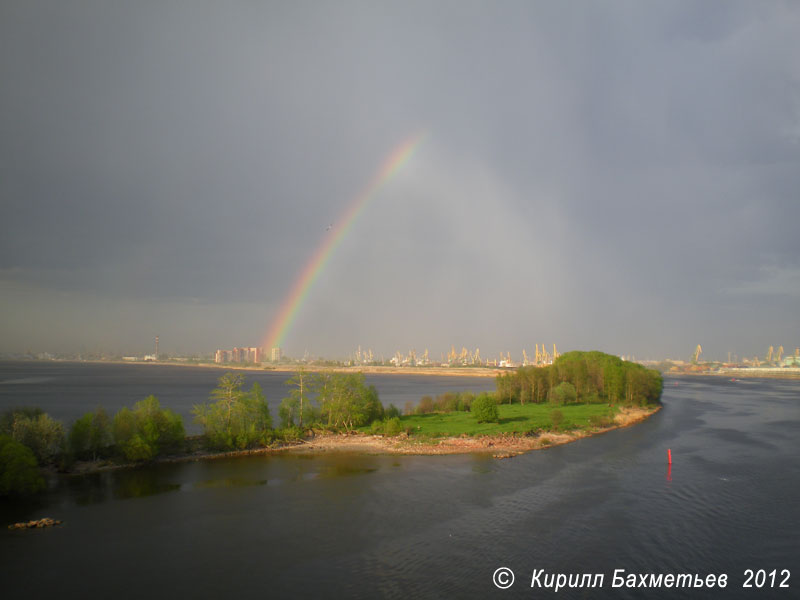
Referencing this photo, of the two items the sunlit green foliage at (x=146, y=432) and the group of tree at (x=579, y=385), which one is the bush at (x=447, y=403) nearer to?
the group of tree at (x=579, y=385)

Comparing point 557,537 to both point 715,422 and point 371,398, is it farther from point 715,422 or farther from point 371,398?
point 715,422

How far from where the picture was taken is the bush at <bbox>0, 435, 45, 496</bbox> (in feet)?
64.6

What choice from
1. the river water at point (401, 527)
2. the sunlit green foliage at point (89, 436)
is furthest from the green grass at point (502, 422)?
the sunlit green foliage at point (89, 436)

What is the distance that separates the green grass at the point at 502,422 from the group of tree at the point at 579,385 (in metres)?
7.24

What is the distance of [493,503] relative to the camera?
2016 centimetres

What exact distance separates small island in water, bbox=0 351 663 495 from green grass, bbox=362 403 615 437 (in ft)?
0.30

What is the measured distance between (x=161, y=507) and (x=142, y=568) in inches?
243

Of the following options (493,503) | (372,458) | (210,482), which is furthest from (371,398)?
(493,503)

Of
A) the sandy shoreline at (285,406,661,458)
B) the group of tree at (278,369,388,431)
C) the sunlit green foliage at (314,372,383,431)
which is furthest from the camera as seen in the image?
the sunlit green foliage at (314,372,383,431)

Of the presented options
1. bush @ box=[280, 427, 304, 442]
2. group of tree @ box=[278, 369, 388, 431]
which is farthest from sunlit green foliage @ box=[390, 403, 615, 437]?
bush @ box=[280, 427, 304, 442]

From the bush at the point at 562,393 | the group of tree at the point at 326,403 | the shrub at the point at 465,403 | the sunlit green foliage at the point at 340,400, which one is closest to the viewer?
the group of tree at the point at 326,403

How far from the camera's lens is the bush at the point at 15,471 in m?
19.7

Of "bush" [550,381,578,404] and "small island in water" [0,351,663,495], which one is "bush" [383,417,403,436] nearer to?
"small island in water" [0,351,663,495]

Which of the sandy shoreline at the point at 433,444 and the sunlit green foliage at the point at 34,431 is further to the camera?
the sandy shoreline at the point at 433,444
